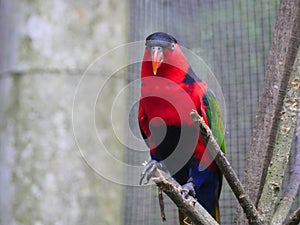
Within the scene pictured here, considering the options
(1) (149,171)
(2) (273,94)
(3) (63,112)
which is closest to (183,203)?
(1) (149,171)

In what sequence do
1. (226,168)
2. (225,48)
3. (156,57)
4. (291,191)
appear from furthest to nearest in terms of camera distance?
1. (225,48)
2. (156,57)
3. (291,191)
4. (226,168)

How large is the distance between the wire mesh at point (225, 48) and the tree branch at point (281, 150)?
1.39ft

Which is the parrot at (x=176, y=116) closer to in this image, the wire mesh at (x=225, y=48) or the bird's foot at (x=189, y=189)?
the bird's foot at (x=189, y=189)

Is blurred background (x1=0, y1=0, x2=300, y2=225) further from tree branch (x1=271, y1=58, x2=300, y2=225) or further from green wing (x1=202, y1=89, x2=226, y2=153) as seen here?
tree branch (x1=271, y1=58, x2=300, y2=225)

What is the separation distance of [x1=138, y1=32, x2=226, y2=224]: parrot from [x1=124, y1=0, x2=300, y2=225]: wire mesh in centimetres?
21

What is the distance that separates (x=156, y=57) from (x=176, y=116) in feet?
0.45

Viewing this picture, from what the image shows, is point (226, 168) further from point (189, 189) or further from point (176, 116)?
point (176, 116)

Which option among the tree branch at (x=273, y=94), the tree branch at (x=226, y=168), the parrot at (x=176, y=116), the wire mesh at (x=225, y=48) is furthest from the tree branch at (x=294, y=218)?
the wire mesh at (x=225, y=48)

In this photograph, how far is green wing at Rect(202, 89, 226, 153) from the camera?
1.21 meters

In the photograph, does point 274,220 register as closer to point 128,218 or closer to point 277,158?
point 277,158

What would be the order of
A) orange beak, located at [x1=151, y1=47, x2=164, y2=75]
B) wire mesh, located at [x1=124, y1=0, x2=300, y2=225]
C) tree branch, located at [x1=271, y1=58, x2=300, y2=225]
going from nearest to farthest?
1. tree branch, located at [x1=271, y1=58, x2=300, y2=225]
2. orange beak, located at [x1=151, y1=47, x2=164, y2=75]
3. wire mesh, located at [x1=124, y1=0, x2=300, y2=225]

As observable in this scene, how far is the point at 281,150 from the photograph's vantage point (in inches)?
40.8

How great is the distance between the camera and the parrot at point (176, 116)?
3.90ft

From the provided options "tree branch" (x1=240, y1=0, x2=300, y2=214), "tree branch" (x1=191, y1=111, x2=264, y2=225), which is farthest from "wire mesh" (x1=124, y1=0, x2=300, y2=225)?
A: "tree branch" (x1=191, y1=111, x2=264, y2=225)
